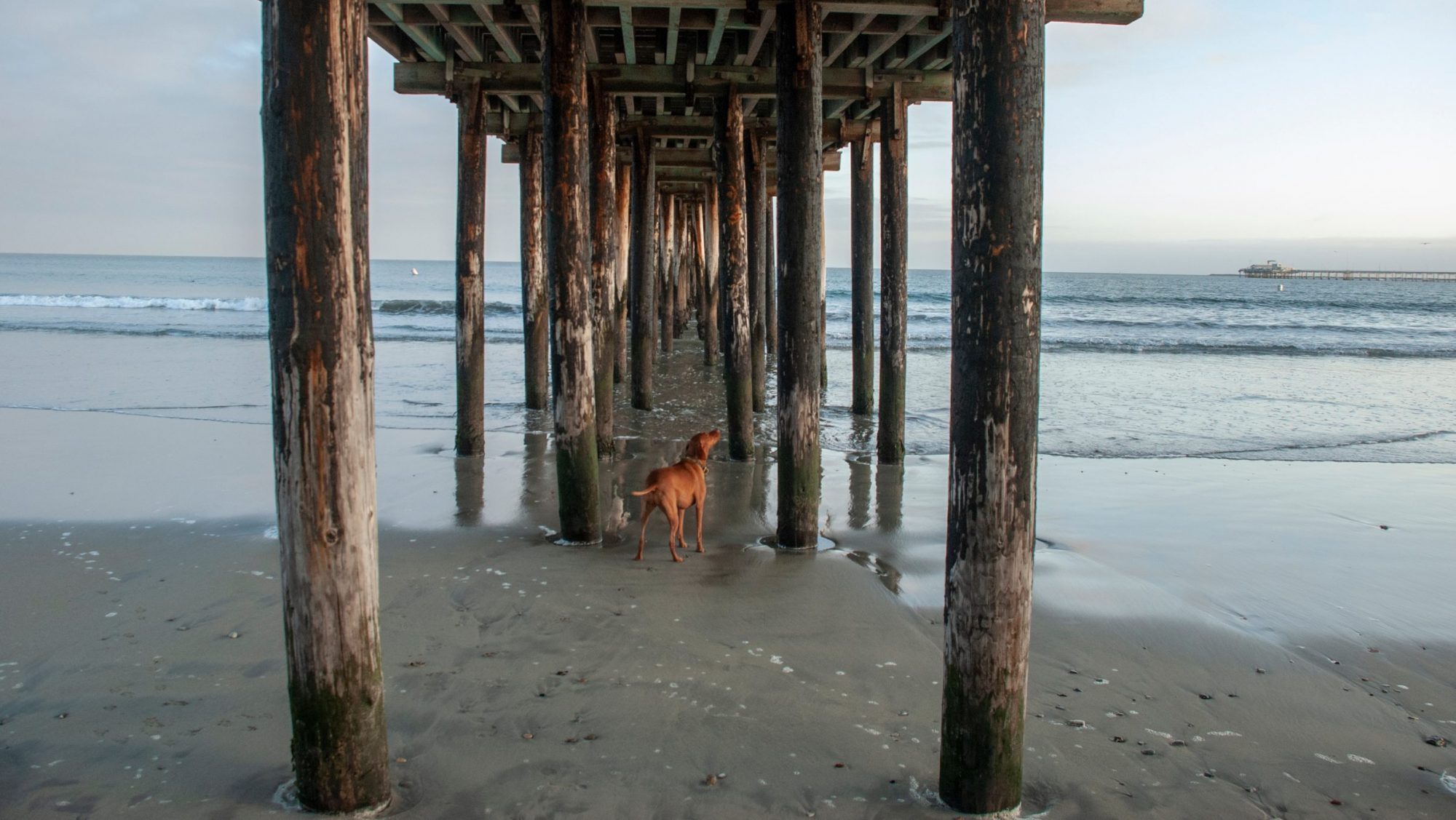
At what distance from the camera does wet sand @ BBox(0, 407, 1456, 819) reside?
3.15m

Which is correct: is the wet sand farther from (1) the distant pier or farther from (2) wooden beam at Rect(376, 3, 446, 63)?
(1) the distant pier

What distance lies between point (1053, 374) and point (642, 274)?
1078cm

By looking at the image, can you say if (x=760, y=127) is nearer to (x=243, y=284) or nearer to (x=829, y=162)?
(x=829, y=162)

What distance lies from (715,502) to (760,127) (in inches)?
240

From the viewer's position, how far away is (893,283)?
363 inches

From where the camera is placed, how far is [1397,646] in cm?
493

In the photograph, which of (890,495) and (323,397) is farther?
(890,495)

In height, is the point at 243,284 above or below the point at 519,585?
above

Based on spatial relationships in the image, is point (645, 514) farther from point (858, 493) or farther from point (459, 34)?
point (459, 34)

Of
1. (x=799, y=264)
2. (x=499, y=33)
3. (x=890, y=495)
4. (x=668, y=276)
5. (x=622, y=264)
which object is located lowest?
(x=890, y=495)

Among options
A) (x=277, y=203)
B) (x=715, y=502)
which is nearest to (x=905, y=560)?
(x=715, y=502)

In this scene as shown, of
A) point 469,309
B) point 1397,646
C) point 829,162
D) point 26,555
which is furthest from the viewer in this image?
point 829,162

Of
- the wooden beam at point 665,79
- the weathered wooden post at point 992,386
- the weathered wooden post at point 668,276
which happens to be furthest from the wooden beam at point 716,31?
the weathered wooden post at point 668,276

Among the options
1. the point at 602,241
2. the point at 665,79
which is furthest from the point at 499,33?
the point at 602,241
